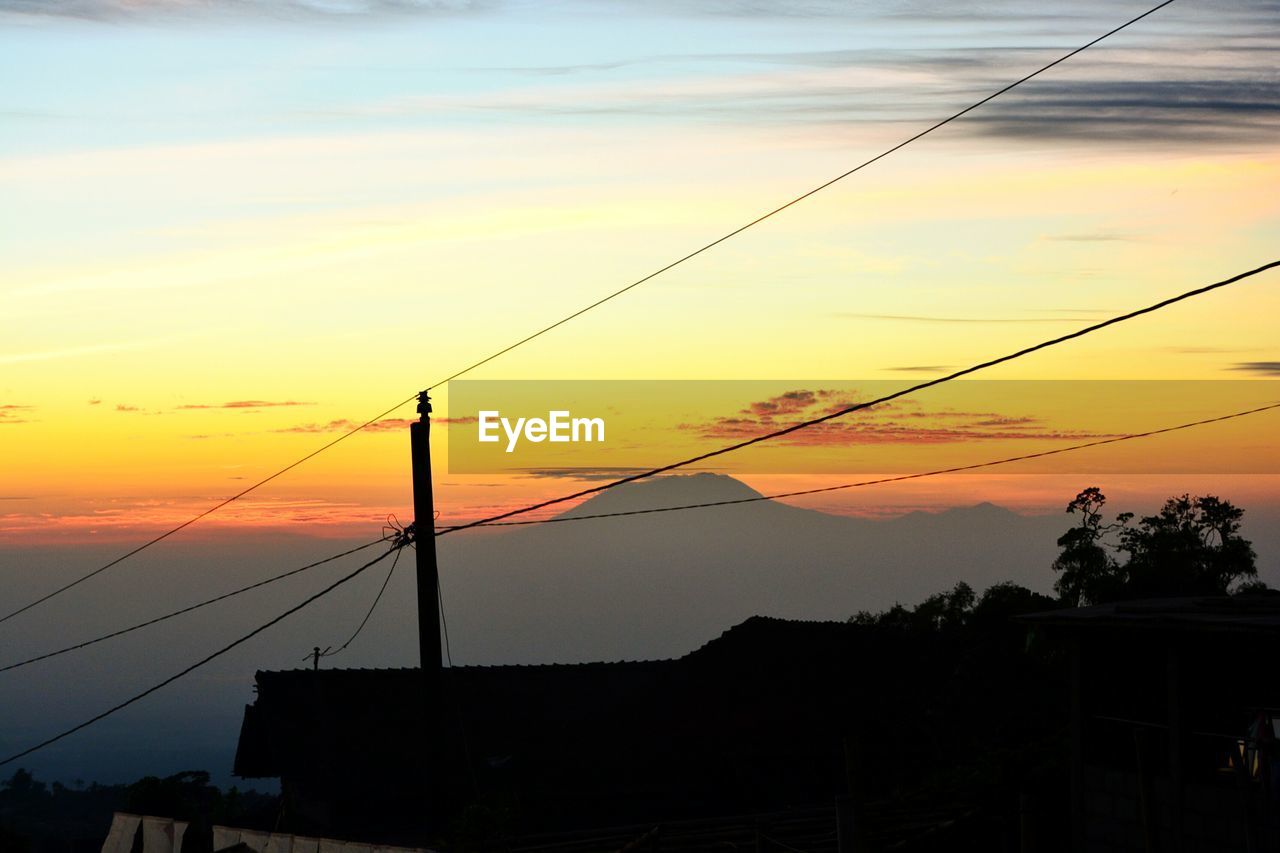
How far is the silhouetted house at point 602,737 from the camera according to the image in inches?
1383

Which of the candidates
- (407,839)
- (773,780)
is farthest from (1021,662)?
(407,839)

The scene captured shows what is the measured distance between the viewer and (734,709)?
38.0 meters

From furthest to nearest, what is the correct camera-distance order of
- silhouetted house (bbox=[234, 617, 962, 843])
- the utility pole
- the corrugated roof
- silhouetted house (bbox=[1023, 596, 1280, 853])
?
silhouetted house (bbox=[234, 617, 962, 843])
the utility pole
silhouetted house (bbox=[1023, 596, 1280, 853])
the corrugated roof

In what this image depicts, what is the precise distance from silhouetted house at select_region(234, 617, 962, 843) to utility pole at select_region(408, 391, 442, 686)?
12000mm

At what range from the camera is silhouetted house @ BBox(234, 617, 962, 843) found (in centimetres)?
3512

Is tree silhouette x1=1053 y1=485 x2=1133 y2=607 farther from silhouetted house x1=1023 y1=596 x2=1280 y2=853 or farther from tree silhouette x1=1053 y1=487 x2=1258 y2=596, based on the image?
silhouetted house x1=1023 y1=596 x2=1280 y2=853

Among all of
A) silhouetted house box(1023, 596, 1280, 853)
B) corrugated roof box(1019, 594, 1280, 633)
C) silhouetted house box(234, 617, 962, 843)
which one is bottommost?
silhouetted house box(234, 617, 962, 843)

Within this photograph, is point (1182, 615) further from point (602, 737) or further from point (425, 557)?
point (602, 737)

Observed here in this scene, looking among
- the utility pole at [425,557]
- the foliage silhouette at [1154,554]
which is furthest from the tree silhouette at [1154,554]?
the utility pole at [425,557]

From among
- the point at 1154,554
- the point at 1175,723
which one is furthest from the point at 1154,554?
the point at 1175,723

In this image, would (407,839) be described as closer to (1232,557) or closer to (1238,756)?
(1238,756)

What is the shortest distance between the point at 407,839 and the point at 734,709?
32.5ft

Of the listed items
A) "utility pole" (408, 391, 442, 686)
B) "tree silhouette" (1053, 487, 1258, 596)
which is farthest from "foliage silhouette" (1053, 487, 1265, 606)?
"utility pole" (408, 391, 442, 686)

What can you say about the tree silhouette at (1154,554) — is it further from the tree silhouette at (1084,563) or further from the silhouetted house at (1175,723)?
the silhouetted house at (1175,723)
